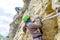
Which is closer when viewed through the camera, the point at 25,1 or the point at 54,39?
the point at 54,39

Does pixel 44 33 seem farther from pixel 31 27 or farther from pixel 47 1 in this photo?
pixel 47 1

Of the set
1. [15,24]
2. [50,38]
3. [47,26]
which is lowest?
[15,24]

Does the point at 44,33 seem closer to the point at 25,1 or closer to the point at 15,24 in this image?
the point at 25,1

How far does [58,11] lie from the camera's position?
5.74 m

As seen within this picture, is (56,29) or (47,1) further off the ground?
(47,1)

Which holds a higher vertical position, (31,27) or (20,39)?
(31,27)

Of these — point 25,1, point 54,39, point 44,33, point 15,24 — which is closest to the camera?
point 54,39

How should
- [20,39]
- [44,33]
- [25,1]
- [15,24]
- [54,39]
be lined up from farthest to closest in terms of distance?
1. [15,24]
2. [25,1]
3. [20,39]
4. [44,33]
5. [54,39]

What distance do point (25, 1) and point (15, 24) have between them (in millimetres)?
2484

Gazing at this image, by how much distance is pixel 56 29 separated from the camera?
18.6ft

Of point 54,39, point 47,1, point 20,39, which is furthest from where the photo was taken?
point 20,39

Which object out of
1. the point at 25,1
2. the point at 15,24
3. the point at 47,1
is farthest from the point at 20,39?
the point at 15,24

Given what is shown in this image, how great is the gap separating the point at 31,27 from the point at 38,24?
0.76 ft

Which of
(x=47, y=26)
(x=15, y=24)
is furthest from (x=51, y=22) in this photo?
(x=15, y=24)
